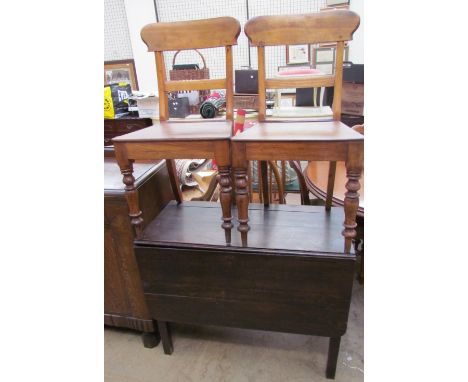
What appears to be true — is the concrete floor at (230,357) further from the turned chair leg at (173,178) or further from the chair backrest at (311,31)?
the chair backrest at (311,31)

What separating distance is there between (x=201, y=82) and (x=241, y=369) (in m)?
1.33

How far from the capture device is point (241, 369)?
1368 mm

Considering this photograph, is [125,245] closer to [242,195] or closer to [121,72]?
[242,195]

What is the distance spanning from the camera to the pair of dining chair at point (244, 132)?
3.06ft

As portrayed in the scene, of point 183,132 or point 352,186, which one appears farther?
point 183,132

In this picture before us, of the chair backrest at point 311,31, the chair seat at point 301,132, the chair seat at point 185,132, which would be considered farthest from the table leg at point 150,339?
the chair backrest at point 311,31

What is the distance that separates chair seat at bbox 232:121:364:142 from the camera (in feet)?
3.02

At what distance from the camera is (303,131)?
1.03 m

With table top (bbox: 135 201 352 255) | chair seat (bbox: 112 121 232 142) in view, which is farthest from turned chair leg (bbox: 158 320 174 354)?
chair seat (bbox: 112 121 232 142)

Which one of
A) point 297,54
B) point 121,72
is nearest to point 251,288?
point 297,54

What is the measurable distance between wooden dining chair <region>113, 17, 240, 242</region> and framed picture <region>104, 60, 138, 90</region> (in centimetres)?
254

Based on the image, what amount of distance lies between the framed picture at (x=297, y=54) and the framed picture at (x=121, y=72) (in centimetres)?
184

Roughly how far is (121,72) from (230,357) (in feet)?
11.1

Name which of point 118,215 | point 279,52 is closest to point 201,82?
point 118,215
